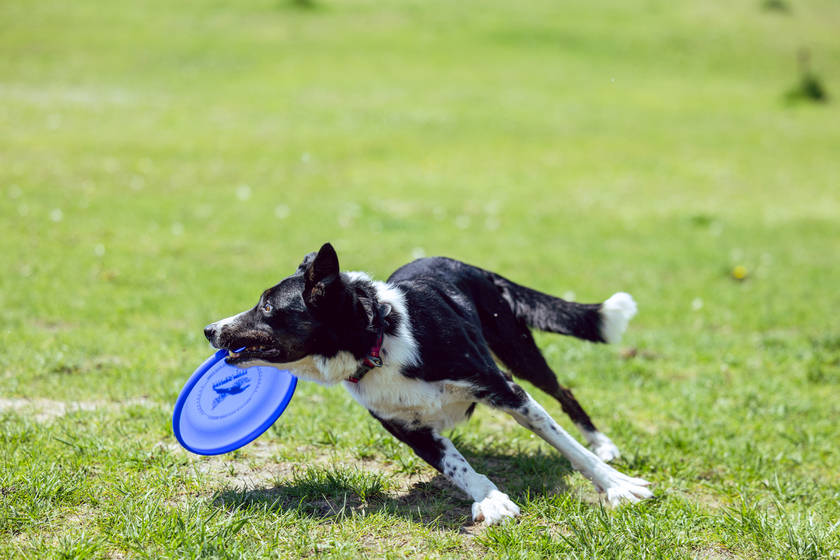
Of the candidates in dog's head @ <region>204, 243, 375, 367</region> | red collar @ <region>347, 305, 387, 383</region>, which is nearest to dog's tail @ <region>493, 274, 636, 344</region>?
red collar @ <region>347, 305, 387, 383</region>

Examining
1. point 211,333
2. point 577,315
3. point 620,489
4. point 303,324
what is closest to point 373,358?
point 303,324

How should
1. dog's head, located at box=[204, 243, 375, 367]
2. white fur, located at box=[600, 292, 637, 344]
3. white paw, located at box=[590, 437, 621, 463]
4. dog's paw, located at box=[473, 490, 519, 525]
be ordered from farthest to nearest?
white fur, located at box=[600, 292, 637, 344] < white paw, located at box=[590, 437, 621, 463] < dog's head, located at box=[204, 243, 375, 367] < dog's paw, located at box=[473, 490, 519, 525]

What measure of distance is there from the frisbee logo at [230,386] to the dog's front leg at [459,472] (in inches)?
38.6

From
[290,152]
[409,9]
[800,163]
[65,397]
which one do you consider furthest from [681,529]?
[409,9]

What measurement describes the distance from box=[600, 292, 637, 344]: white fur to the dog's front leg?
1.48 meters

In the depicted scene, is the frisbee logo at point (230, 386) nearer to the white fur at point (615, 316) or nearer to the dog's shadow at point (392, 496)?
the dog's shadow at point (392, 496)

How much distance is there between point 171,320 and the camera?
7.74 metres

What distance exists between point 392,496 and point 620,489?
124cm

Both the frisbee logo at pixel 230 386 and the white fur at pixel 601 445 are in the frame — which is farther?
the white fur at pixel 601 445

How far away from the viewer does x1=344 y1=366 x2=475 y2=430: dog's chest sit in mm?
4047

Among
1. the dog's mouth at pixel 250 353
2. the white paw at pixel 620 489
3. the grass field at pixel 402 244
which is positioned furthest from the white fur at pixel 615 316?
the dog's mouth at pixel 250 353

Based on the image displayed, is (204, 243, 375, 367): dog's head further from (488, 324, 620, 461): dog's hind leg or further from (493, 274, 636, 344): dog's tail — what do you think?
(493, 274, 636, 344): dog's tail

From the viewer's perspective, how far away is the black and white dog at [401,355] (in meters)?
3.95

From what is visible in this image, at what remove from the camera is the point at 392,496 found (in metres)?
4.17
